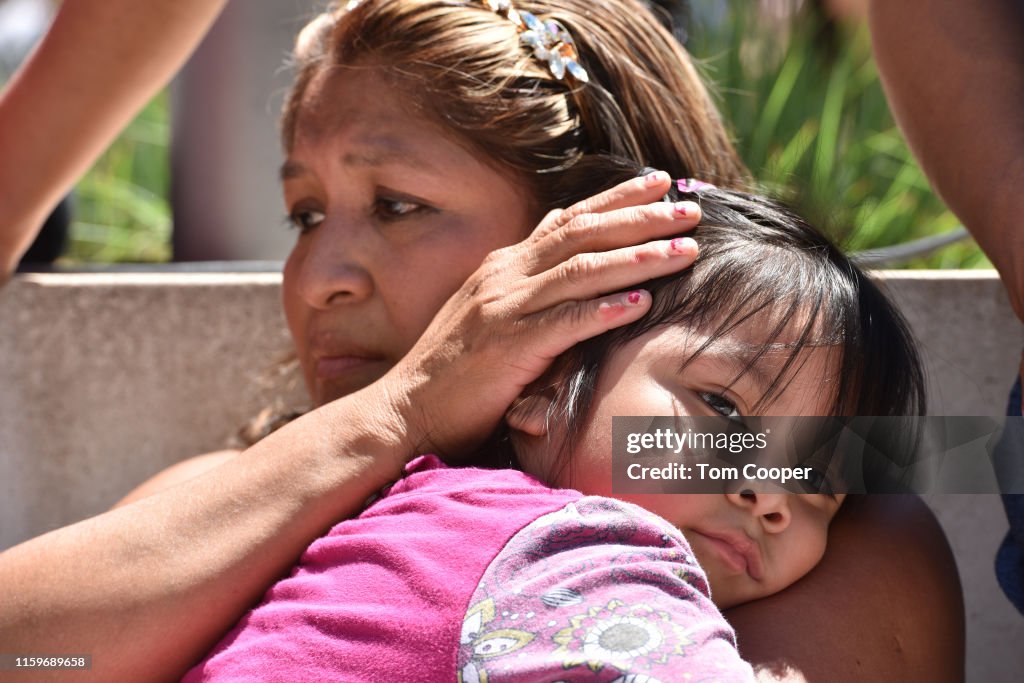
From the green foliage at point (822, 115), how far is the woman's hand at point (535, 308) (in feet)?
8.21

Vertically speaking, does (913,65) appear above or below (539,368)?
above

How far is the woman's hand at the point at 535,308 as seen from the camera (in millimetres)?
1351

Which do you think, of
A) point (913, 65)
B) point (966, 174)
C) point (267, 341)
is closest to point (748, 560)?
point (966, 174)

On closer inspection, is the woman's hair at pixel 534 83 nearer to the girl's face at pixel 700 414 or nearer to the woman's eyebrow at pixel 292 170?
the woman's eyebrow at pixel 292 170

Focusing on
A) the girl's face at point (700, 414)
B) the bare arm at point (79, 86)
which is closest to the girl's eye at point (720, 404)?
the girl's face at point (700, 414)

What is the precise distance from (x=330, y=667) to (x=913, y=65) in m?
1.37

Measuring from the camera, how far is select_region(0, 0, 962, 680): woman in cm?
134

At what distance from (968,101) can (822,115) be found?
262 cm

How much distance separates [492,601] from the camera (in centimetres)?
110

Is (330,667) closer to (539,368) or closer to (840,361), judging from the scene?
(539,368)

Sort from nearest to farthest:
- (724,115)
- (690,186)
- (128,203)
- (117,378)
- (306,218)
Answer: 1. (690,186)
2. (306,218)
3. (117,378)
4. (724,115)
5. (128,203)

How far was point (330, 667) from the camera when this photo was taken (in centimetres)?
115

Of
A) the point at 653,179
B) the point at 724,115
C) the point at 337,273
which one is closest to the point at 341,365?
the point at 337,273

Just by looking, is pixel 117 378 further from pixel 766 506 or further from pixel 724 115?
pixel 724 115
